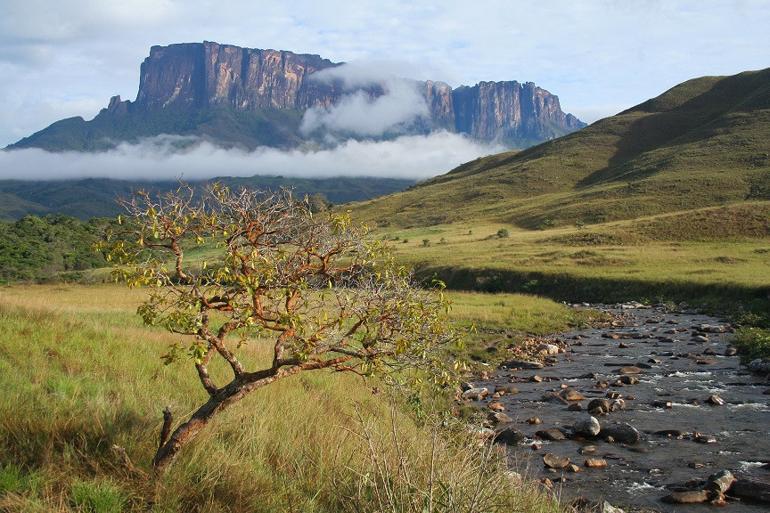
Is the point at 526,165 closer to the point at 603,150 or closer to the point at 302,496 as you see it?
the point at 603,150

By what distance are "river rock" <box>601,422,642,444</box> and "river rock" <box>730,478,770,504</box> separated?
314cm

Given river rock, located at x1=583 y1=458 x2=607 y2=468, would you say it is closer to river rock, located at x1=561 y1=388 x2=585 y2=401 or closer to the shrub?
river rock, located at x1=561 y1=388 x2=585 y2=401

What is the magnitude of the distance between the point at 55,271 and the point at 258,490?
272 ft

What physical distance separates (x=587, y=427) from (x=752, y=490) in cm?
421

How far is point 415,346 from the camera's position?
6.76m

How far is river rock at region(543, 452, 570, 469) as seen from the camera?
1299cm

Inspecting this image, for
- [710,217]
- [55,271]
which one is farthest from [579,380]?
[55,271]

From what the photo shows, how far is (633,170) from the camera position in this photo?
402ft

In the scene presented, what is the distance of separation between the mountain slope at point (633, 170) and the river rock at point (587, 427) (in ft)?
257

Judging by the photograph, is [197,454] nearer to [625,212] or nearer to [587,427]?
[587,427]

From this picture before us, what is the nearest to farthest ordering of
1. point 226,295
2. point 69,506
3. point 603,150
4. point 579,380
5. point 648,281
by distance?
1. point 69,506
2. point 226,295
3. point 579,380
4. point 648,281
5. point 603,150

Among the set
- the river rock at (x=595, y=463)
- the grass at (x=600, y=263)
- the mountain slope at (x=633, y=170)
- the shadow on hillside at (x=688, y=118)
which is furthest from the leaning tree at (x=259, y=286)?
the shadow on hillside at (x=688, y=118)

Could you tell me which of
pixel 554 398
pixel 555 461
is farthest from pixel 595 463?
pixel 554 398

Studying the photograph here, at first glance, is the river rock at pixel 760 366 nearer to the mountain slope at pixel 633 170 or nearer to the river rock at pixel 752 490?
the river rock at pixel 752 490
